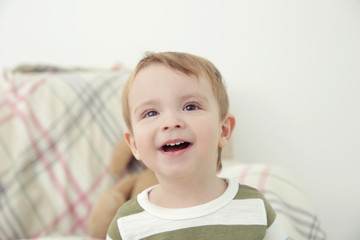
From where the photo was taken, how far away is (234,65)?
1.44 m

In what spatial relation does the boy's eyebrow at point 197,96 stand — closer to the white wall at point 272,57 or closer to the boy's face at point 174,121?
the boy's face at point 174,121

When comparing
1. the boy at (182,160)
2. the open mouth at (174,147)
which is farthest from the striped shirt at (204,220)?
the open mouth at (174,147)

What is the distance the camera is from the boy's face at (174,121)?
63 cm

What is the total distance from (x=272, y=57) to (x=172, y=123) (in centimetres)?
85

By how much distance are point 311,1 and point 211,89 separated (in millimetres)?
609

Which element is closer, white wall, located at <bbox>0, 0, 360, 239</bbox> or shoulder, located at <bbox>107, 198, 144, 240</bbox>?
shoulder, located at <bbox>107, 198, 144, 240</bbox>

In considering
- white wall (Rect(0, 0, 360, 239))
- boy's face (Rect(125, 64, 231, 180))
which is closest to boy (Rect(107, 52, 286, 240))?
boy's face (Rect(125, 64, 231, 180))

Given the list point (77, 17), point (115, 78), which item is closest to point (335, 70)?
point (115, 78)

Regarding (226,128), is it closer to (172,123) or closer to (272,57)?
(172,123)

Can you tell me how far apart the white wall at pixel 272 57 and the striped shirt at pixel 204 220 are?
0.48m

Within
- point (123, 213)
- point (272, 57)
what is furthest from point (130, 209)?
point (272, 57)

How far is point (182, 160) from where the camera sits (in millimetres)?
635

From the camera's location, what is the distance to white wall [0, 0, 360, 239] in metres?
1.12

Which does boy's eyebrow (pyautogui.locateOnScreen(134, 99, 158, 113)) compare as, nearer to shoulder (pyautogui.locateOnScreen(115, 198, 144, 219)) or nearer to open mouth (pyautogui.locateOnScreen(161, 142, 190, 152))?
open mouth (pyautogui.locateOnScreen(161, 142, 190, 152))
